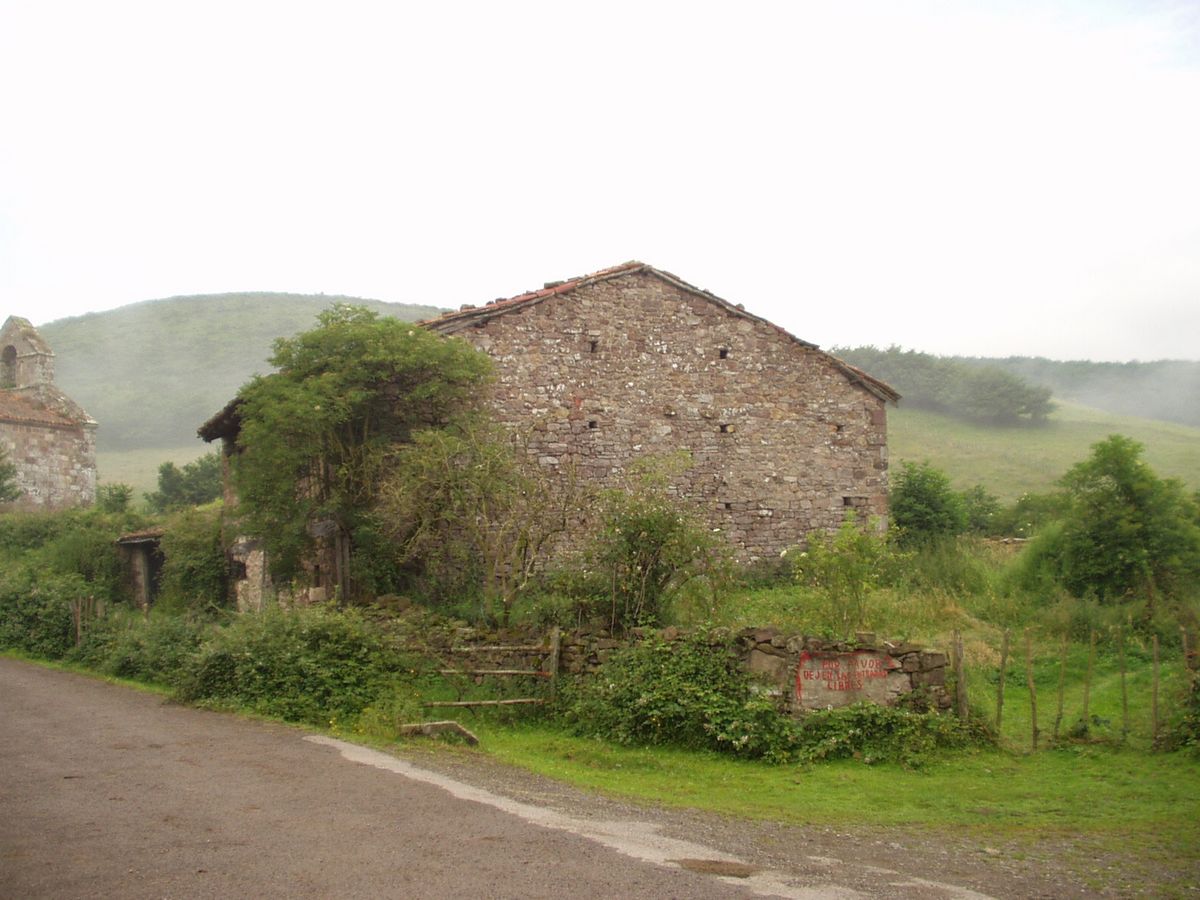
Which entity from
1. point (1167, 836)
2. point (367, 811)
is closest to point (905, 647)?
point (1167, 836)

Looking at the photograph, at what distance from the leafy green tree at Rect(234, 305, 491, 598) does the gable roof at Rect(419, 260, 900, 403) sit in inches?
33.7

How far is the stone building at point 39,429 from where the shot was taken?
118ft

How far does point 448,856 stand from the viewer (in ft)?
23.9

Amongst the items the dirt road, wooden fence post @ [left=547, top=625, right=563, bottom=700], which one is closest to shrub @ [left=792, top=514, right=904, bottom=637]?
wooden fence post @ [left=547, top=625, right=563, bottom=700]

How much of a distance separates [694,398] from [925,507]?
6190 mm

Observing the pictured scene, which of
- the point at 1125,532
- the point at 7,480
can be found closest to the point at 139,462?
the point at 7,480

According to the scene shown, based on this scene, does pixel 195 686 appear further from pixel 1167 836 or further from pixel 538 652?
pixel 1167 836

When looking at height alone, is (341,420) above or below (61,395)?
below

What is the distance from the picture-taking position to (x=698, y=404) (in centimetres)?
2034

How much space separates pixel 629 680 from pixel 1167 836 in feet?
20.4

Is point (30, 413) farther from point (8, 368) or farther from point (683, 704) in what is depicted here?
point (683, 704)

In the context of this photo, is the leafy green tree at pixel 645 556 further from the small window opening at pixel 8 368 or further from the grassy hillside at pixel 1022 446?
the small window opening at pixel 8 368

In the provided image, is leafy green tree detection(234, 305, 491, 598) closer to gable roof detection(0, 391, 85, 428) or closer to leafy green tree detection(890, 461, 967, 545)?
leafy green tree detection(890, 461, 967, 545)

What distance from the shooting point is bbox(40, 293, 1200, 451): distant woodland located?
196 feet
